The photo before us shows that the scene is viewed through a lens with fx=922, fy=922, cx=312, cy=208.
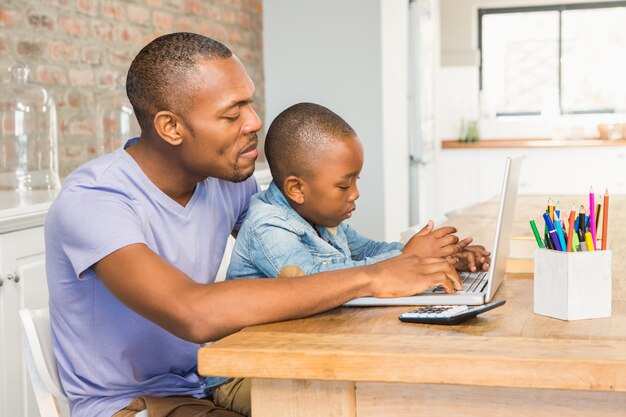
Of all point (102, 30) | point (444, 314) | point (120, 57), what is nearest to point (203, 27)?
point (120, 57)

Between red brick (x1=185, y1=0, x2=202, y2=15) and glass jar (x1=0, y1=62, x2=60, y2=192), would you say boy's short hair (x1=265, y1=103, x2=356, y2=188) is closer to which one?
glass jar (x1=0, y1=62, x2=60, y2=192)

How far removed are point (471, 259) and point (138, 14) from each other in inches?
109

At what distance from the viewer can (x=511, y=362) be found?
41.5 inches

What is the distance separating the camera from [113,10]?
3861mm

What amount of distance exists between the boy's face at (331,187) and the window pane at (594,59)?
6215 mm

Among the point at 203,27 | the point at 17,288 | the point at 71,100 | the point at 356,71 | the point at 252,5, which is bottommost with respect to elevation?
the point at 17,288

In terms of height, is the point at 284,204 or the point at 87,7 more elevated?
the point at 87,7

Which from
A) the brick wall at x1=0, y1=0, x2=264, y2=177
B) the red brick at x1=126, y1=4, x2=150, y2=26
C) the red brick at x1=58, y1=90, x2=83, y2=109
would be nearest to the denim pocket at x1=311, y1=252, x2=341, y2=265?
the brick wall at x1=0, y1=0, x2=264, y2=177

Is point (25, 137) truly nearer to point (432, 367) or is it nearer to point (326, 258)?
point (326, 258)

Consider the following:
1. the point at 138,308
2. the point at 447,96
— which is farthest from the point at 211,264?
the point at 447,96

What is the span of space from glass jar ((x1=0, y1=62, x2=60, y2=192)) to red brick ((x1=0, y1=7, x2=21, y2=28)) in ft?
0.61

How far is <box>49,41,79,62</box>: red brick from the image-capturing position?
343cm

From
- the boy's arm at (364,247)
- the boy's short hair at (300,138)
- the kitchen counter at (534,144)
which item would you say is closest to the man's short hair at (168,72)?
the boy's short hair at (300,138)

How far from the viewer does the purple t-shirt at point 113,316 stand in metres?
1.52
